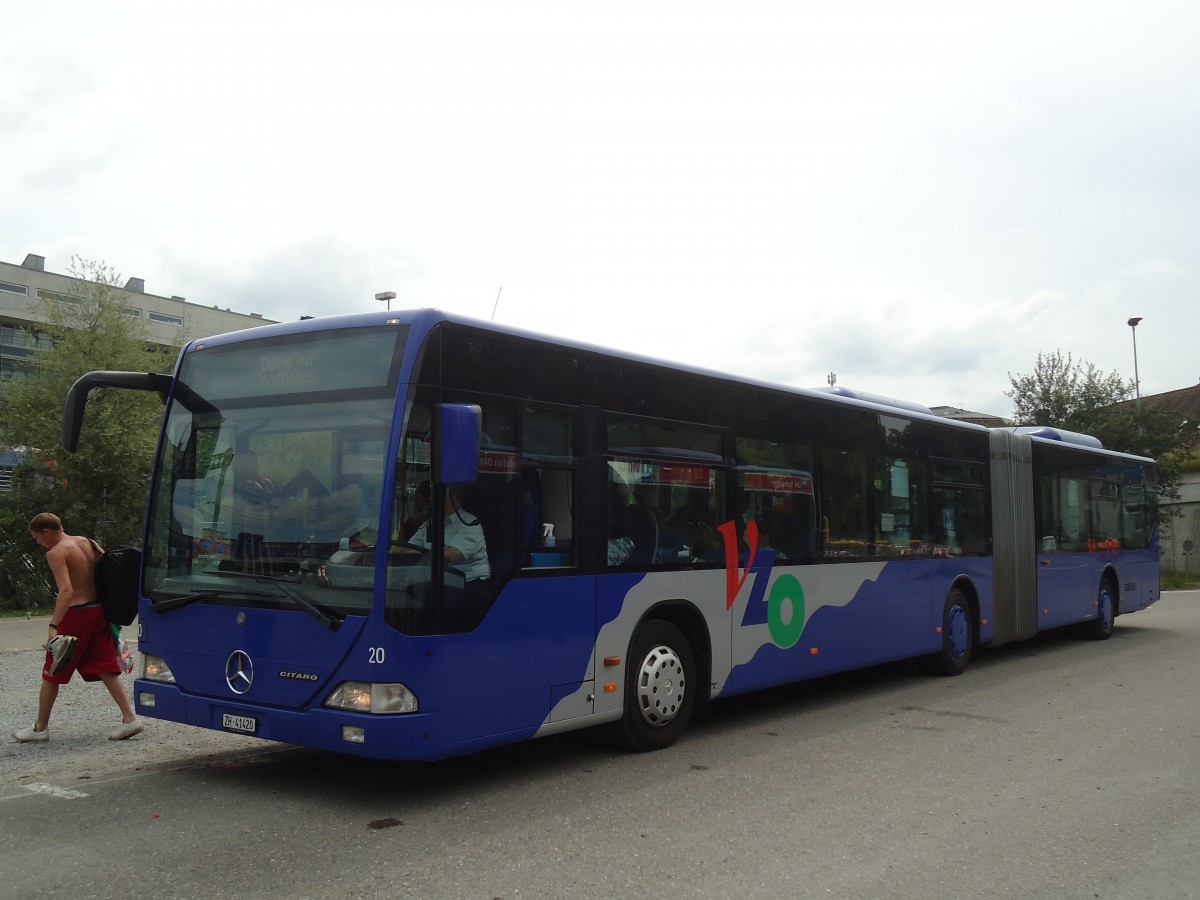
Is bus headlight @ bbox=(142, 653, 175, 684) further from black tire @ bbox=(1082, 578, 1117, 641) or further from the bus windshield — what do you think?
black tire @ bbox=(1082, 578, 1117, 641)

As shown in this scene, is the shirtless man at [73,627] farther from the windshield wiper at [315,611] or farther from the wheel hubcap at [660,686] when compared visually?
the wheel hubcap at [660,686]

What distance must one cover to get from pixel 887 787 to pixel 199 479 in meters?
4.86

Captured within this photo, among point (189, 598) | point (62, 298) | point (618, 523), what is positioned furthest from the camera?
point (62, 298)

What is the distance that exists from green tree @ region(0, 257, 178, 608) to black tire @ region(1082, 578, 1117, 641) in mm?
17953

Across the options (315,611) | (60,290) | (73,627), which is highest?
(60,290)

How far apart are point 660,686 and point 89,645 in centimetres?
429

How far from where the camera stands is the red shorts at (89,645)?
8.07m

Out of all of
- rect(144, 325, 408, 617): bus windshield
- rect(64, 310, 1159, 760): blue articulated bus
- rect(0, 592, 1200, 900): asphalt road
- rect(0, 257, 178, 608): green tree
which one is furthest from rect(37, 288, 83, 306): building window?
rect(144, 325, 408, 617): bus windshield

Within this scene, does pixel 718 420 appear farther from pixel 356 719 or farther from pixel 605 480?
pixel 356 719

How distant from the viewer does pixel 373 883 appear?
4949 mm

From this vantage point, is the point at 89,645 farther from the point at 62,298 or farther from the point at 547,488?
the point at 62,298

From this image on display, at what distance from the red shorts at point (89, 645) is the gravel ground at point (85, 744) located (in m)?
0.55

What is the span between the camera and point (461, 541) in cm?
640

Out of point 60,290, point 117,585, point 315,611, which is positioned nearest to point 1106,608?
point 315,611
